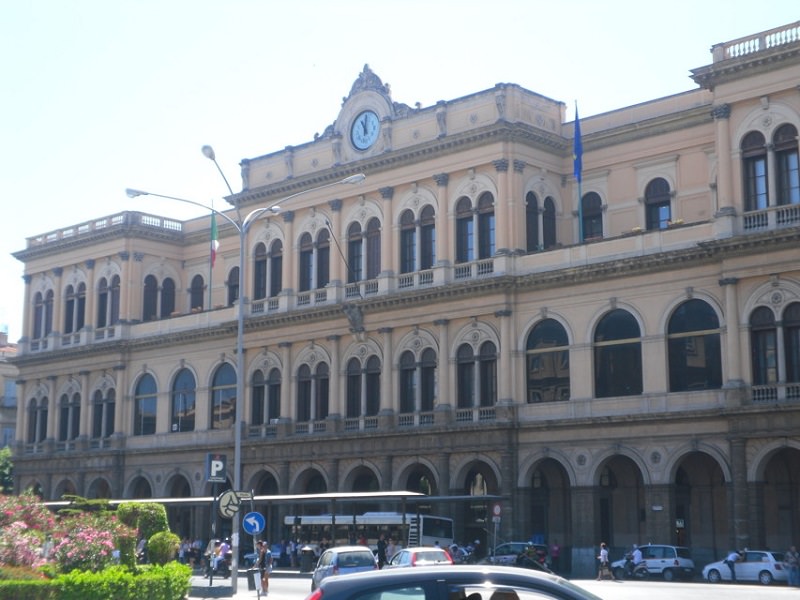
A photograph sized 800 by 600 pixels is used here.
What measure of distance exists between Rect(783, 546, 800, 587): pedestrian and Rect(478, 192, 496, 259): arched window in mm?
19290

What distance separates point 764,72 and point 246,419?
106 feet

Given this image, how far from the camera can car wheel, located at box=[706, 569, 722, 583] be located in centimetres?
4373

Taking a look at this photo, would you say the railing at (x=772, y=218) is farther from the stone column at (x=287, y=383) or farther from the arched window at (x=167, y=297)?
the arched window at (x=167, y=297)

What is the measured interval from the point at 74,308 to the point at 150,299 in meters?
5.59

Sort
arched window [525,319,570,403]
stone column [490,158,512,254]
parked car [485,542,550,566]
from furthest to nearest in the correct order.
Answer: stone column [490,158,512,254] → arched window [525,319,570,403] → parked car [485,542,550,566]

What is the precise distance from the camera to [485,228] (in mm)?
55594

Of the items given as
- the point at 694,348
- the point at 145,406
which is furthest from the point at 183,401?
the point at 694,348

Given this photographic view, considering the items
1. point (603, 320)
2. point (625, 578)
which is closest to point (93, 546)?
point (625, 578)

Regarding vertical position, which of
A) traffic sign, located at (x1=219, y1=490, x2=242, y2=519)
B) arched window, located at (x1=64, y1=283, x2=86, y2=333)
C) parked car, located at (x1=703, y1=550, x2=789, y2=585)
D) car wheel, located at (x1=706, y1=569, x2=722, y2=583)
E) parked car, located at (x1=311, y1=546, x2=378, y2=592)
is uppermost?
arched window, located at (x1=64, y1=283, x2=86, y2=333)

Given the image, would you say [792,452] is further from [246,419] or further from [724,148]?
[246,419]

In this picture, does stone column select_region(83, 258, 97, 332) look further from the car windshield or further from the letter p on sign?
the car windshield

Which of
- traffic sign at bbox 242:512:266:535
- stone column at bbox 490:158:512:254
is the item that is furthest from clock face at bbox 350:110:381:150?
traffic sign at bbox 242:512:266:535

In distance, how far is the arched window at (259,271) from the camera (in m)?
66.4

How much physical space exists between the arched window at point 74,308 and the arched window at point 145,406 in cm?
684
